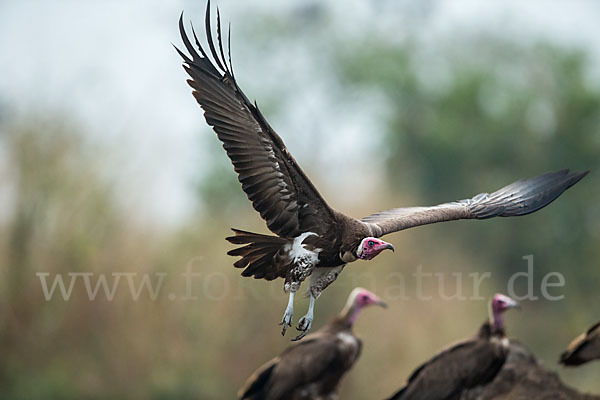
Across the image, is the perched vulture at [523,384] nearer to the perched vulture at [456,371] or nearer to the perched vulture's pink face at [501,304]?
the perched vulture at [456,371]

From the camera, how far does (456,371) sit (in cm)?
913

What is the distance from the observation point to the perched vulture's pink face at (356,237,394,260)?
5.61 metres

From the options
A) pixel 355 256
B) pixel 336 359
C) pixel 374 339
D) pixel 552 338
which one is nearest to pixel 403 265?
pixel 374 339

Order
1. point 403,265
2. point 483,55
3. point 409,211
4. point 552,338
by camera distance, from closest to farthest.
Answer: point 409,211, point 403,265, point 552,338, point 483,55

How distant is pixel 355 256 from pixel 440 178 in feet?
63.9

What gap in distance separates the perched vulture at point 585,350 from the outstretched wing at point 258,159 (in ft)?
14.8

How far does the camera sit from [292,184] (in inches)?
225

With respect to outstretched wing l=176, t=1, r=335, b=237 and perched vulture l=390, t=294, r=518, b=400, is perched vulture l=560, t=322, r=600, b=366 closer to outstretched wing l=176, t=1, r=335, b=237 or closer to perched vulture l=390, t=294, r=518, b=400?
perched vulture l=390, t=294, r=518, b=400

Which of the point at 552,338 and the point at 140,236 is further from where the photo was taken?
the point at 552,338

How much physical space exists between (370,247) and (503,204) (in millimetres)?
2210

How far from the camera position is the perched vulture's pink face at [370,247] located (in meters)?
5.61

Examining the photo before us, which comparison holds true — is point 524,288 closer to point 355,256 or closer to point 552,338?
point 552,338

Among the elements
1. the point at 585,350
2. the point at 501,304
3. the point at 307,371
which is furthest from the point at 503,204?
the point at 307,371

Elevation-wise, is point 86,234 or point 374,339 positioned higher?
point 86,234
